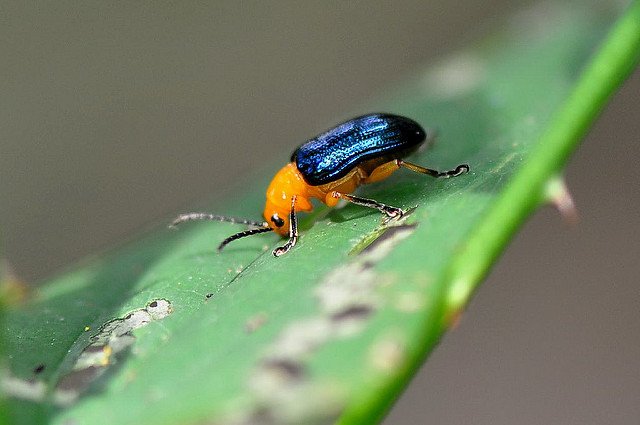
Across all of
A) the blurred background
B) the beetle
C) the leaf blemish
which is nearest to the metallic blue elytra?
the beetle

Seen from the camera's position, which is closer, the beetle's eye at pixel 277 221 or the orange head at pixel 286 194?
the beetle's eye at pixel 277 221

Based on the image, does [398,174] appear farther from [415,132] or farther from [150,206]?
[150,206]

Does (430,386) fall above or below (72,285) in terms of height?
below

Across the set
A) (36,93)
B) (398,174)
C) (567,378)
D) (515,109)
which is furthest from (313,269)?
(36,93)

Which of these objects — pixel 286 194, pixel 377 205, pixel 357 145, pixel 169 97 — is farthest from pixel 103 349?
pixel 169 97

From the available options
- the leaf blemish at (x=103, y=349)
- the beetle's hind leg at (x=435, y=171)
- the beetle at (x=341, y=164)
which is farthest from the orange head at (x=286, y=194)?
the leaf blemish at (x=103, y=349)

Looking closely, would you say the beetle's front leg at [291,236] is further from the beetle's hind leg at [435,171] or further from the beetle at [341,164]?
the beetle's hind leg at [435,171]
